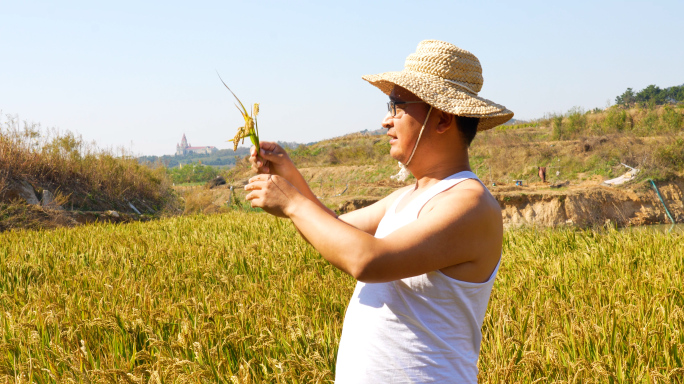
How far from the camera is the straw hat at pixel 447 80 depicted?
4.62 feet

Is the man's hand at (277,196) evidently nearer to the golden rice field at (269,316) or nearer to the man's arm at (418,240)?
the man's arm at (418,240)

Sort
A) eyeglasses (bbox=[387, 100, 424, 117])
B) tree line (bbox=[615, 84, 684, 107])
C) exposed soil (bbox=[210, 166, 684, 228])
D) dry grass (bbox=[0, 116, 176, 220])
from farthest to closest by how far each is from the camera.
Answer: tree line (bbox=[615, 84, 684, 107]) < exposed soil (bbox=[210, 166, 684, 228]) < dry grass (bbox=[0, 116, 176, 220]) < eyeglasses (bbox=[387, 100, 424, 117])

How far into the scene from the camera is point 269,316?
2967 mm

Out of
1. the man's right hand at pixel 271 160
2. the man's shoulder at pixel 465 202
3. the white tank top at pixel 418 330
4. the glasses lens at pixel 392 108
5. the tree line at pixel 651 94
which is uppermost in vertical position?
the tree line at pixel 651 94

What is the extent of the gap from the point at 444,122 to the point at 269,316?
1.88m

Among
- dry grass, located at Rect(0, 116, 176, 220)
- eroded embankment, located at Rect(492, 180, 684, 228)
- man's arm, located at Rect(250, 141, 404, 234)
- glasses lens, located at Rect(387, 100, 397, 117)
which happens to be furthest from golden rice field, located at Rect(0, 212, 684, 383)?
eroded embankment, located at Rect(492, 180, 684, 228)

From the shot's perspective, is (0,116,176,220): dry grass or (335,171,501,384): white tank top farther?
(0,116,176,220): dry grass

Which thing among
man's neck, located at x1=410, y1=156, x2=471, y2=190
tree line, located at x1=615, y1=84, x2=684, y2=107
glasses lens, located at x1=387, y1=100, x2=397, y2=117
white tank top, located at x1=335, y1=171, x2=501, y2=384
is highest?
tree line, located at x1=615, y1=84, x2=684, y2=107

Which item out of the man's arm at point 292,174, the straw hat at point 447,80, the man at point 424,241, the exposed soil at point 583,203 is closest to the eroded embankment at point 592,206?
the exposed soil at point 583,203

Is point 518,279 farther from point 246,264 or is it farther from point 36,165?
point 36,165

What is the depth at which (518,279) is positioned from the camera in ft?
13.0

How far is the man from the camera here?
1.19 meters

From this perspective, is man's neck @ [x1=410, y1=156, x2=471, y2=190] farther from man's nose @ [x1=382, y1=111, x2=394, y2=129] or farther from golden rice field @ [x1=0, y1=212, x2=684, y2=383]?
golden rice field @ [x1=0, y1=212, x2=684, y2=383]

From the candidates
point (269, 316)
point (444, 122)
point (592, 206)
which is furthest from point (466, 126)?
point (592, 206)
